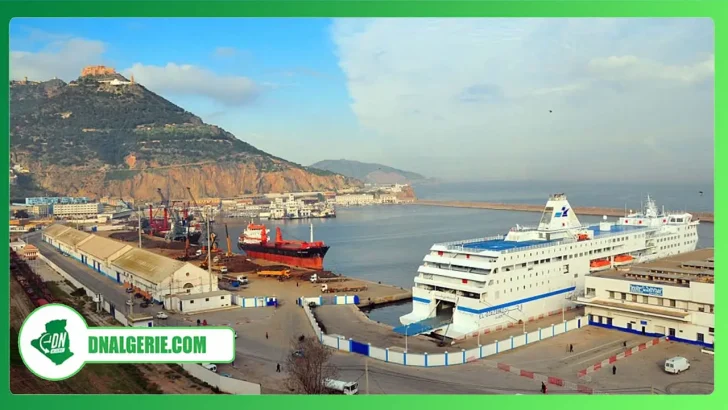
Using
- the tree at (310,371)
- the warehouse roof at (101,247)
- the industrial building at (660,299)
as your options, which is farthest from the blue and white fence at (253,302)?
the industrial building at (660,299)

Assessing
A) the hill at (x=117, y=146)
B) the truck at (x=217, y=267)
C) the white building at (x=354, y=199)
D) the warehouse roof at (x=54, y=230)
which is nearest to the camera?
the hill at (x=117, y=146)

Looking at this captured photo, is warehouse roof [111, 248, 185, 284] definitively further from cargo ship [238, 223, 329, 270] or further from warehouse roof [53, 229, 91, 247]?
cargo ship [238, 223, 329, 270]

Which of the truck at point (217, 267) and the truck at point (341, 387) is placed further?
the truck at point (217, 267)

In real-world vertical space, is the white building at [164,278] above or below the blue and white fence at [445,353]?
above

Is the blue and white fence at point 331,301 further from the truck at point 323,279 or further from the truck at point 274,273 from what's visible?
the truck at point 274,273

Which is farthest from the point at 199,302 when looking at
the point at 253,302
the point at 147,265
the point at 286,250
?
the point at 286,250

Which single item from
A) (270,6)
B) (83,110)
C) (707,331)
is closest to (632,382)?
(707,331)
